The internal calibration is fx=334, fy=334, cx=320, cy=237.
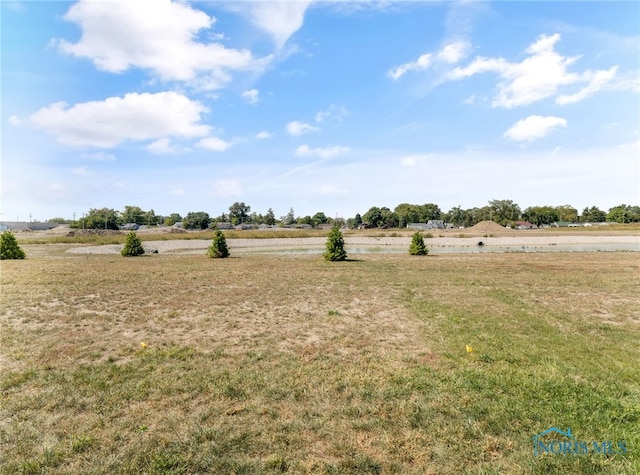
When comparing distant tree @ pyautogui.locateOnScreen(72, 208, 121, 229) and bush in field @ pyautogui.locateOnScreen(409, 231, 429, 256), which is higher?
distant tree @ pyautogui.locateOnScreen(72, 208, 121, 229)

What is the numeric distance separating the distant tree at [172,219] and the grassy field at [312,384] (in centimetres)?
16037

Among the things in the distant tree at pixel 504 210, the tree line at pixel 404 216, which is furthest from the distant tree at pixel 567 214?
the distant tree at pixel 504 210

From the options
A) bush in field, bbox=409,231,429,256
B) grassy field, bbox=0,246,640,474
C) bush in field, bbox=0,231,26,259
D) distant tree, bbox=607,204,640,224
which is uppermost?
distant tree, bbox=607,204,640,224

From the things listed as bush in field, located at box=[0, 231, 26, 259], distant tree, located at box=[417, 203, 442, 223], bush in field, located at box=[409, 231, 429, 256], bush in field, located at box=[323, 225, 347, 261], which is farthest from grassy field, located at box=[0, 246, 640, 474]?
distant tree, located at box=[417, 203, 442, 223]

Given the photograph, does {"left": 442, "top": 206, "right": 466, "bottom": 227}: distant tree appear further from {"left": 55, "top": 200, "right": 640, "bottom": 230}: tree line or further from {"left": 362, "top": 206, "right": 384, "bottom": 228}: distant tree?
{"left": 362, "top": 206, "right": 384, "bottom": 228}: distant tree

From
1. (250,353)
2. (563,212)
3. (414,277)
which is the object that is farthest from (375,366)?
(563,212)

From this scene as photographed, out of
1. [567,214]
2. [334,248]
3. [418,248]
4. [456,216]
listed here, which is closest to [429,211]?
[456,216]

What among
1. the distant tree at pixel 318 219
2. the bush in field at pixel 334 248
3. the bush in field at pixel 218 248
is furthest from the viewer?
the distant tree at pixel 318 219

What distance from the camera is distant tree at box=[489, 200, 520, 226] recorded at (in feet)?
435

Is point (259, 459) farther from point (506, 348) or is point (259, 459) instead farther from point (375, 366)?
point (506, 348)

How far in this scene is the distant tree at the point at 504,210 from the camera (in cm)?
13262

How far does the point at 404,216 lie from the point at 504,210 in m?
39.8

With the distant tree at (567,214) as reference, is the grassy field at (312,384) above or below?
below

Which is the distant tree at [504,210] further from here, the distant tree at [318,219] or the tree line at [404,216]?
the distant tree at [318,219]
